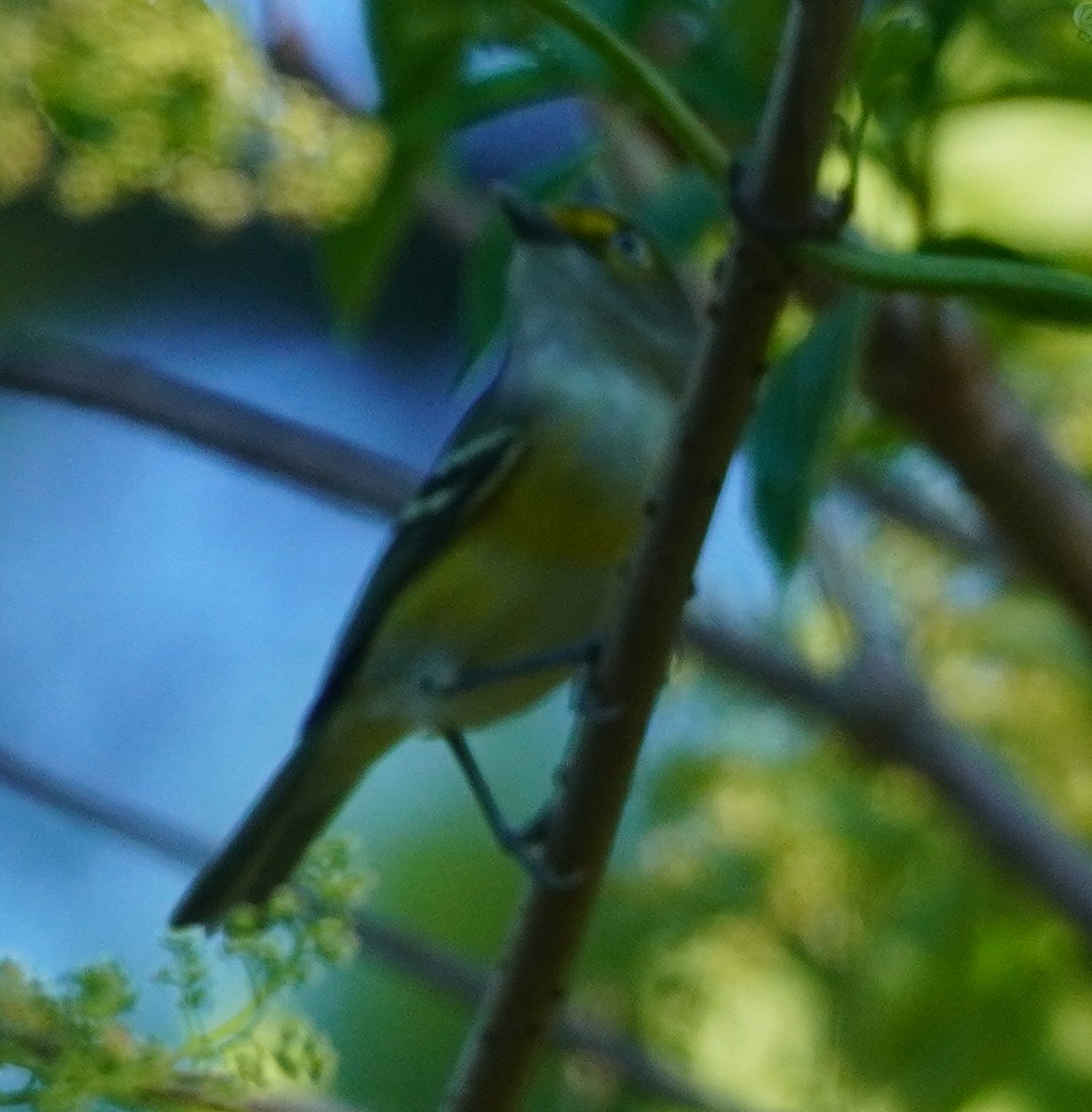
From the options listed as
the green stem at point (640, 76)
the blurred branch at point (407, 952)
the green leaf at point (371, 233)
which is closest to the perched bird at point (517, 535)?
the blurred branch at point (407, 952)

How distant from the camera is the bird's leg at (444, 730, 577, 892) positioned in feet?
2.61

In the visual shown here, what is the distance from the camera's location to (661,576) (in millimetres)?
723

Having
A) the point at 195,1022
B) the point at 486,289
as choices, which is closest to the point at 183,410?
the point at 486,289

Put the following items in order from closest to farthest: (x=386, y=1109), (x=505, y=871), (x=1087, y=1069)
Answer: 1. (x=1087, y=1069)
2. (x=386, y=1109)
3. (x=505, y=871)

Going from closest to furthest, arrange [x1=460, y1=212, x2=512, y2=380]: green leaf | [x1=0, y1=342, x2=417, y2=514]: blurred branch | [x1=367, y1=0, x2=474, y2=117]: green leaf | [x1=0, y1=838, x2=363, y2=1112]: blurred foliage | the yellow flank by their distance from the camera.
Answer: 1. [x1=0, y1=838, x2=363, y2=1112]: blurred foliage
2. [x1=367, y1=0, x2=474, y2=117]: green leaf
3. [x1=460, y1=212, x2=512, y2=380]: green leaf
4. [x1=0, y1=342, x2=417, y2=514]: blurred branch
5. the yellow flank

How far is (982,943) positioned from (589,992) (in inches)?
10.0

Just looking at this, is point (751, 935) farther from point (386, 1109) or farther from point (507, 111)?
point (507, 111)

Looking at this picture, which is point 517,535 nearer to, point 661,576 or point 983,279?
point 661,576

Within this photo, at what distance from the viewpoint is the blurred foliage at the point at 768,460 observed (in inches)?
30.4

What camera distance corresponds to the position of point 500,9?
3.07 ft

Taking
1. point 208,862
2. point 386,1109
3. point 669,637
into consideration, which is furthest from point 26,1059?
point 386,1109

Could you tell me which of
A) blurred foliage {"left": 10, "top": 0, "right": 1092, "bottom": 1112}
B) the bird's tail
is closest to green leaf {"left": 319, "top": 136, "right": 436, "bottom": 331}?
blurred foliage {"left": 10, "top": 0, "right": 1092, "bottom": 1112}

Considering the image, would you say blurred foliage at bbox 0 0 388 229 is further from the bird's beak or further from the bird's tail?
the bird's tail

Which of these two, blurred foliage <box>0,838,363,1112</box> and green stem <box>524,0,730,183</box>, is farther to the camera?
green stem <box>524,0,730,183</box>
